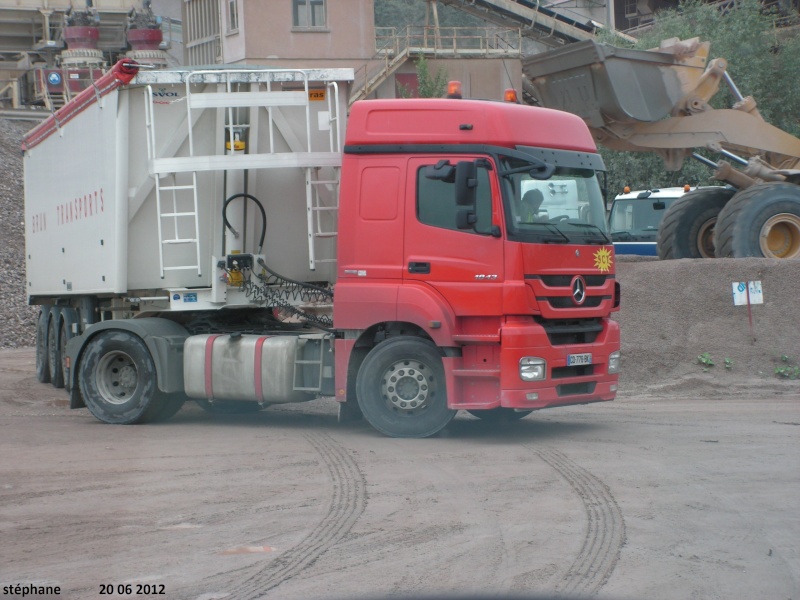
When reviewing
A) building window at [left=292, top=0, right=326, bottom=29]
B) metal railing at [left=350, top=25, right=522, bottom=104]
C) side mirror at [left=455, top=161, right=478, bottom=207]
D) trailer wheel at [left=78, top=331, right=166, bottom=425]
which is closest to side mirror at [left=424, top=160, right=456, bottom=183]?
side mirror at [left=455, top=161, right=478, bottom=207]

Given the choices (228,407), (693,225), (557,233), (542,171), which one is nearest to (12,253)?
(228,407)

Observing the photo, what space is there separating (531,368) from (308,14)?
34.0 metres

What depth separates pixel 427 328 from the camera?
35.4ft

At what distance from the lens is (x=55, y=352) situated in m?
16.0

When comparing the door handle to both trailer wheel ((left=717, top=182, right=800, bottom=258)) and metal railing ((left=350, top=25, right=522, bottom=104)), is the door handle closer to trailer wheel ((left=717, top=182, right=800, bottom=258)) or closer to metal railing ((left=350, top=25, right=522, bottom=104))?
trailer wheel ((left=717, top=182, right=800, bottom=258))

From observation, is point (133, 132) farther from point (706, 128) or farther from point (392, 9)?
point (392, 9)

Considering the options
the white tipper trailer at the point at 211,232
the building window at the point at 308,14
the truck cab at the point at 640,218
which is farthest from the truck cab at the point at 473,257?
the building window at the point at 308,14

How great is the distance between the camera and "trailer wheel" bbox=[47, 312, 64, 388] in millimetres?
15750

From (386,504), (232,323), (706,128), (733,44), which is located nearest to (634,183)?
(733,44)

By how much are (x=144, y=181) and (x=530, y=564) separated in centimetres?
741

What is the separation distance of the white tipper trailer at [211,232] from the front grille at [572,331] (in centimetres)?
233

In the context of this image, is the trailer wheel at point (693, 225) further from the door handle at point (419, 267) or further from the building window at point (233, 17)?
the building window at point (233, 17)

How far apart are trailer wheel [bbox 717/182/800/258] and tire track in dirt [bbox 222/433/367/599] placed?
9005mm

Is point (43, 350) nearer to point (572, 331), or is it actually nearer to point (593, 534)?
point (572, 331)
